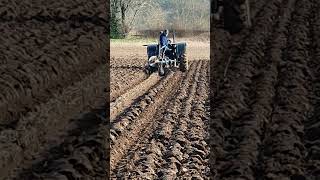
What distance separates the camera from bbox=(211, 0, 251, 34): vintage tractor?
13.1m

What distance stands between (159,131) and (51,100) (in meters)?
1.60

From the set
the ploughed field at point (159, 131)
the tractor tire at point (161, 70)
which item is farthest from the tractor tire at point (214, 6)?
the tractor tire at point (161, 70)

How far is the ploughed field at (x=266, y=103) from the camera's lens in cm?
650

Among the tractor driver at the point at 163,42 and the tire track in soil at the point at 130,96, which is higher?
the tractor driver at the point at 163,42

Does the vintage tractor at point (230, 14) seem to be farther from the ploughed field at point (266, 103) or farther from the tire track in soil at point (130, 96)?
the tire track in soil at point (130, 96)

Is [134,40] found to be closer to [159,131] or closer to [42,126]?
[159,131]

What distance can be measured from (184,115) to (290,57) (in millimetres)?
2048

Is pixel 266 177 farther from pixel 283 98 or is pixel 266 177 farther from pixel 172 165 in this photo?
pixel 283 98

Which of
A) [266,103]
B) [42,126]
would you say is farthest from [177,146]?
[42,126]

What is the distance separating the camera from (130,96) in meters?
12.9

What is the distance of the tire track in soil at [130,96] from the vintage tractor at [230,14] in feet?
7.32

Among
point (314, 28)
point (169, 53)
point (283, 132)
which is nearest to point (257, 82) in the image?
point (283, 132)

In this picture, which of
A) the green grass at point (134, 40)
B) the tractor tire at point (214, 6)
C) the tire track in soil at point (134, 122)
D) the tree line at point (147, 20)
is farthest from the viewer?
the tree line at point (147, 20)

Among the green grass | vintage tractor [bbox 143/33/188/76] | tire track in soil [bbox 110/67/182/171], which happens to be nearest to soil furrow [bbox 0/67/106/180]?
tire track in soil [bbox 110/67/182/171]
